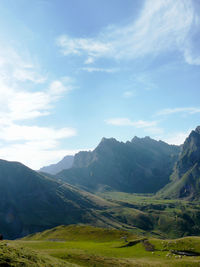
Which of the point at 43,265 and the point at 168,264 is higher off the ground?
the point at 43,265

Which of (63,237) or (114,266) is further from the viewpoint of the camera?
(63,237)

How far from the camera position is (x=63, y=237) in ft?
371

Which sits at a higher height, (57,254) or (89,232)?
(57,254)

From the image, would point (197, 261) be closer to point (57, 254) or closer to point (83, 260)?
point (83, 260)

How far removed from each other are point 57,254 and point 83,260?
831 centimetres

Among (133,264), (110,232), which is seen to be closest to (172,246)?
(133,264)

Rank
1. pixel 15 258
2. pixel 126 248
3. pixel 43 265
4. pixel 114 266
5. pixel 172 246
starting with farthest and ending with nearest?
pixel 126 248 → pixel 172 246 → pixel 114 266 → pixel 43 265 → pixel 15 258

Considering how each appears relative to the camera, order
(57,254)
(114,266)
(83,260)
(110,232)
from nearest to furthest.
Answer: (114,266), (83,260), (57,254), (110,232)

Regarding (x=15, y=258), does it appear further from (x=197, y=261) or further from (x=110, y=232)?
(x=110, y=232)

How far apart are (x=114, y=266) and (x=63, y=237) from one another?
6805cm

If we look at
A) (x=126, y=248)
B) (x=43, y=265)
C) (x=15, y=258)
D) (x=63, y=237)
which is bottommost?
(x=63, y=237)

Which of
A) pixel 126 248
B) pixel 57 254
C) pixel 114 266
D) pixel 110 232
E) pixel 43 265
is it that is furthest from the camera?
pixel 110 232

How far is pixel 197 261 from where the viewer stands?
53.6 metres

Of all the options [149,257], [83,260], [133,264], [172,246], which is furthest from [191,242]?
[83,260]
